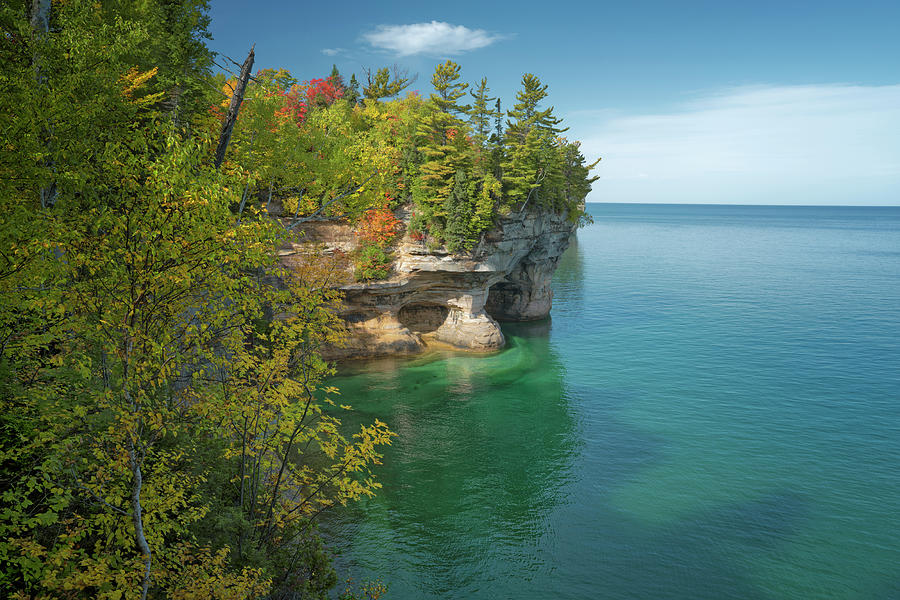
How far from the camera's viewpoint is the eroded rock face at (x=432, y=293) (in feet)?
119

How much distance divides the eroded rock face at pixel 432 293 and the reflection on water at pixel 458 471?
2.42m

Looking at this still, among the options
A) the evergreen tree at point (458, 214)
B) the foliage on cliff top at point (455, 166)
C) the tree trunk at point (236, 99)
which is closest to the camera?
the tree trunk at point (236, 99)

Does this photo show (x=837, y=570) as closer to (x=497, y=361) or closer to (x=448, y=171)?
(x=497, y=361)

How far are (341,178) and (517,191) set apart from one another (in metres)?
18.3

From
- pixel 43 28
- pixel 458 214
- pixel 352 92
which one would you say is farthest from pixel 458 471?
pixel 352 92

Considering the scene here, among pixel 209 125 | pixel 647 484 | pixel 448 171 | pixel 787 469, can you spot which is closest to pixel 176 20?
pixel 209 125

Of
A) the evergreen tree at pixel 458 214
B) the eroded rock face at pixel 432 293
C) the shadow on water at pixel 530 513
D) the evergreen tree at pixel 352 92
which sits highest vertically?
the evergreen tree at pixel 352 92

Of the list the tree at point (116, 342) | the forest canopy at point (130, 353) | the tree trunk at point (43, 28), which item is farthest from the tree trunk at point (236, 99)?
the tree trunk at point (43, 28)

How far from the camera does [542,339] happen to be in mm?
43438

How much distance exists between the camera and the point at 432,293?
3888cm

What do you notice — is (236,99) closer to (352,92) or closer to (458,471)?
(458,471)

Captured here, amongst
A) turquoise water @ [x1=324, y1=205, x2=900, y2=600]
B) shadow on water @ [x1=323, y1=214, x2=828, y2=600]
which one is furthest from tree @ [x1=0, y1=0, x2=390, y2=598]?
turquoise water @ [x1=324, y1=205, x2=900, y2=600]

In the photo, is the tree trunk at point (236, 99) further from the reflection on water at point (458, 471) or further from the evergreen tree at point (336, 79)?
the evergreen tree at point (336, 79)

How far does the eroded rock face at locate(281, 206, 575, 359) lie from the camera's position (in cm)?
3612
